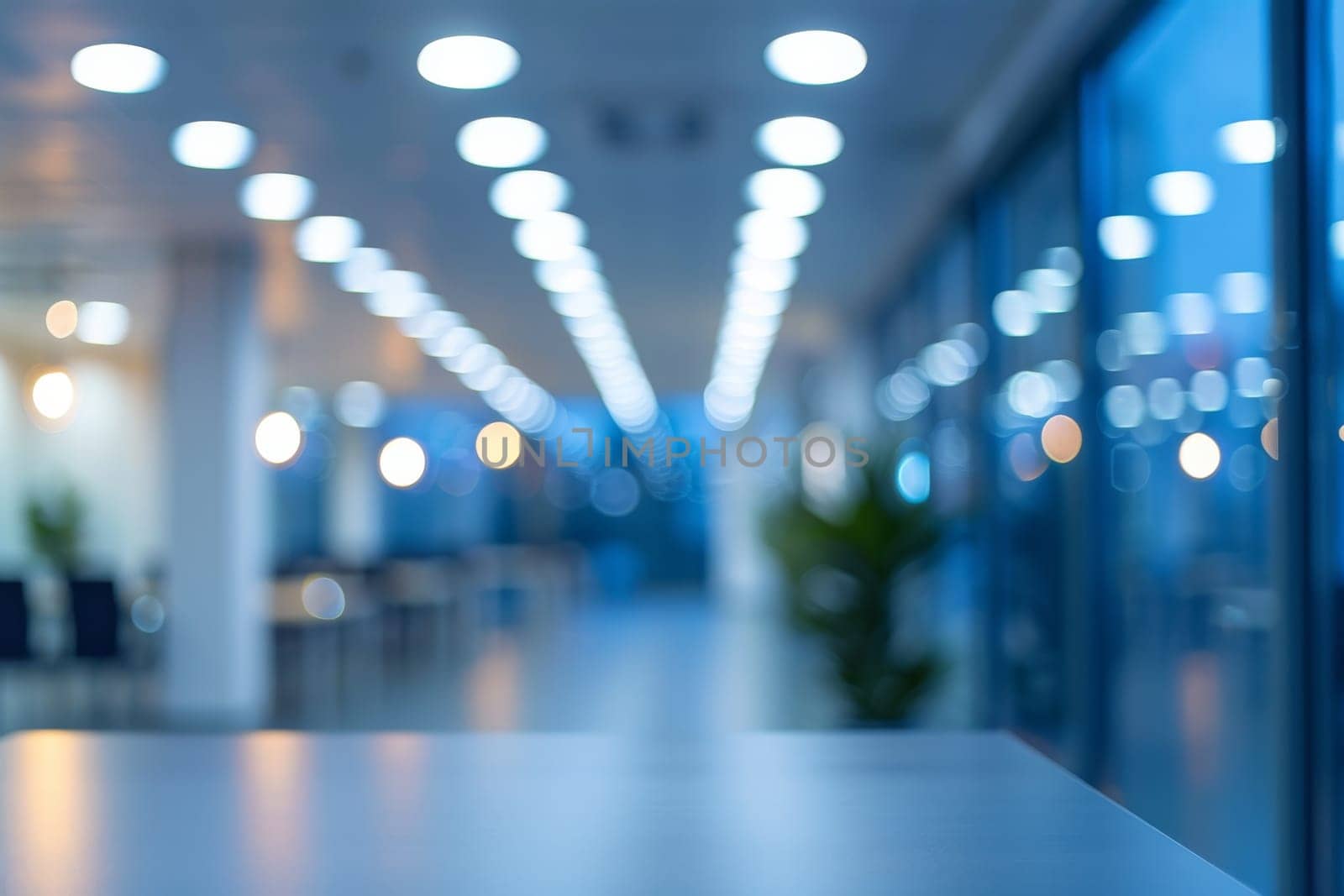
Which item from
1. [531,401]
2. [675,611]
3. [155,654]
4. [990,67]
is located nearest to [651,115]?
[990,67]

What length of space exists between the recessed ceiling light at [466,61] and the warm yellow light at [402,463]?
40.8ft

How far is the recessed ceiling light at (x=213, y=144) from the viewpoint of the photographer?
4516mm

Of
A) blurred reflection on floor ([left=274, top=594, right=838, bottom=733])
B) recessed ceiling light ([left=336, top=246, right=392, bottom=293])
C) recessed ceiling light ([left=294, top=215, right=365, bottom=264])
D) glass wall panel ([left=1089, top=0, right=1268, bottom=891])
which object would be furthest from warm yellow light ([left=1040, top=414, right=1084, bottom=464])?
recessed ceiling light ([left=336, top=246, right=392, bottom=293])

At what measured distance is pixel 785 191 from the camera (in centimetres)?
532

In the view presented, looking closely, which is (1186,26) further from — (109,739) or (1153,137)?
(109,739)

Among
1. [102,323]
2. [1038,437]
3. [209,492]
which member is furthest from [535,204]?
[102,323]

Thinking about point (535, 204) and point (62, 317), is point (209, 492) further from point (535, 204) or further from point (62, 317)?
point (62, 317)

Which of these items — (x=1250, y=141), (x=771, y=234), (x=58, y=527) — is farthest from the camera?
(x=58, y=527)

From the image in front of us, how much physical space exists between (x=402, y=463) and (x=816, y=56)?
45.3ft

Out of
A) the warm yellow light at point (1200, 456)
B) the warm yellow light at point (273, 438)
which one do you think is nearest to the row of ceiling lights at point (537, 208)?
the warm yellow light at point (1200, 456)

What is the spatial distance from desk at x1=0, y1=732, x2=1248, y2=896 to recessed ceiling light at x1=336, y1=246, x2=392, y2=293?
15.2ft

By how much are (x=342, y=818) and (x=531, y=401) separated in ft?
31.3

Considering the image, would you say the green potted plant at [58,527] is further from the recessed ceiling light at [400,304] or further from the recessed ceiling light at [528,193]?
the recessed ceiling light at [528,193]

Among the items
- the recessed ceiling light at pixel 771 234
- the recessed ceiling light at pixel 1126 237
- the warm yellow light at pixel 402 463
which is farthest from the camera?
the warm yellow light at pixel 402 463
